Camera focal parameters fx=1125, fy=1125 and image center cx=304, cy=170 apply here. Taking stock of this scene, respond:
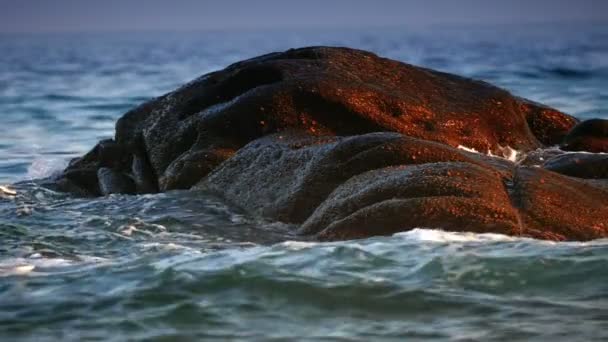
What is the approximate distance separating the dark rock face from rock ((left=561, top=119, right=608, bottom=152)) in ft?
1.34

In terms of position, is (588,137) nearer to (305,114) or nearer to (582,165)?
(582,165)

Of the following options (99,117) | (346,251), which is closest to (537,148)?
(346,251)

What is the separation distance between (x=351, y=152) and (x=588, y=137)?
13.1 ft

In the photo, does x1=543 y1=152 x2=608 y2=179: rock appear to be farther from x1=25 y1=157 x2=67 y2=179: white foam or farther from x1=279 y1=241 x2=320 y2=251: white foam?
x1=25 y1=157 x2=67 y2=179: white foam

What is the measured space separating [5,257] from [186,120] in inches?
135

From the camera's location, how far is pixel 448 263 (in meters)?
7.80

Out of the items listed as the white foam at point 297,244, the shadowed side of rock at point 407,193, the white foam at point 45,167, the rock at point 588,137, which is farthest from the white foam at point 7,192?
the rock at point 588,137

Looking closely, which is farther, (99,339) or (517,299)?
(517,299)

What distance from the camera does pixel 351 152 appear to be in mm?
9602

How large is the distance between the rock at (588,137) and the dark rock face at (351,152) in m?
0.41

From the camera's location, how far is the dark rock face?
8.61 metres

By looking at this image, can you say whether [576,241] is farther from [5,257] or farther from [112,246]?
[5,257]

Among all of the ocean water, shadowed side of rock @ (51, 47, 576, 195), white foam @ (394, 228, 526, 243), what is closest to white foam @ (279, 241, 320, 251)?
the ocean water

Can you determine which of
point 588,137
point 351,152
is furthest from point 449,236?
point 588,137
